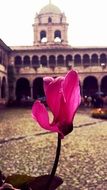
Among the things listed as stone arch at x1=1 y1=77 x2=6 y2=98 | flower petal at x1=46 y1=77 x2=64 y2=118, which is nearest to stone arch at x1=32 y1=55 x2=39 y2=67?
stone arch at x1=1 y1=77 x2=6 y2=98

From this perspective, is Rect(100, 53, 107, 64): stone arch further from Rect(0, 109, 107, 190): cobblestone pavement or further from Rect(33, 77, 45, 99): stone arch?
Rect(0, 109, 107, 190): cobblestone pavement

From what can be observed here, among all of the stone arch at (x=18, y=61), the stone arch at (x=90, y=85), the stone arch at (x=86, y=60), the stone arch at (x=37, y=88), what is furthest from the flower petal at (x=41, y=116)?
the stone arch at (x=86, y=60)

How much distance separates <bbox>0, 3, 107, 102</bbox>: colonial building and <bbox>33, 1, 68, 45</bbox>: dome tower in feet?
2.48

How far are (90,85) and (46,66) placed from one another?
226 inches

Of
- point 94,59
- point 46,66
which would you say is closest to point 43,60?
point 46,66

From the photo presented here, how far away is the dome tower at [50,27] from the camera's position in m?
54.2

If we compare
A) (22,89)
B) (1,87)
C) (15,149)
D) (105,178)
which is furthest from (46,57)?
(105,178)

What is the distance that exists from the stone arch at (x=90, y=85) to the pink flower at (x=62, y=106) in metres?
47.7

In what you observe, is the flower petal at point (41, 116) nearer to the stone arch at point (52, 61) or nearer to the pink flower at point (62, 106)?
the pink flower at point (62, 106)

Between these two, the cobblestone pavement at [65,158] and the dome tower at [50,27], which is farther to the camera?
the dome tower at [50,27]

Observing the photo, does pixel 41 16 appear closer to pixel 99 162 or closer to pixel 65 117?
pixel 99 162

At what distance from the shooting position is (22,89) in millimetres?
49156

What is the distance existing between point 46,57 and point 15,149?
37.7 metres

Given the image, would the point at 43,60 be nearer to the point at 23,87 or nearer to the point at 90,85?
the point at 23,87
